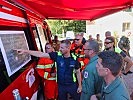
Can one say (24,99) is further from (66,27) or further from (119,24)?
(119,24)

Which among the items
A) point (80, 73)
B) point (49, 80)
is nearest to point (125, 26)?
point (49, 80)

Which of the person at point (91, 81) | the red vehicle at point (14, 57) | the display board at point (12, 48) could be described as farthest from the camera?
the person at point (91, 81)

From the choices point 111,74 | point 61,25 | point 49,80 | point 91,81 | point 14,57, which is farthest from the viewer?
point 61,25

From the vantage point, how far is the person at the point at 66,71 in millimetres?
4613

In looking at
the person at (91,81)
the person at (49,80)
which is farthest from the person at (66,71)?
the person at (91,81)

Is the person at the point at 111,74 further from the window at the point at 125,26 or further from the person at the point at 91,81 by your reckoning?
the window at the point at 125,26

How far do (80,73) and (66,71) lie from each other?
311 millimetres

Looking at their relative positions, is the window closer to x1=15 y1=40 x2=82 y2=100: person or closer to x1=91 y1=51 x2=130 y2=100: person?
x1=15 y1=40 x2=82 y2=100: person

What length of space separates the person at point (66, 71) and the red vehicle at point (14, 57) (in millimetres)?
388

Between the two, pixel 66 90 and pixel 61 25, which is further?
pixel 61 25

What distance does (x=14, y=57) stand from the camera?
370cm

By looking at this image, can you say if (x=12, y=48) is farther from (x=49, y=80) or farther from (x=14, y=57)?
(x=49, y=80)

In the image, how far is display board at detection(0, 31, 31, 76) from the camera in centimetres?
327

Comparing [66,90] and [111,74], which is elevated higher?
[111,74]
